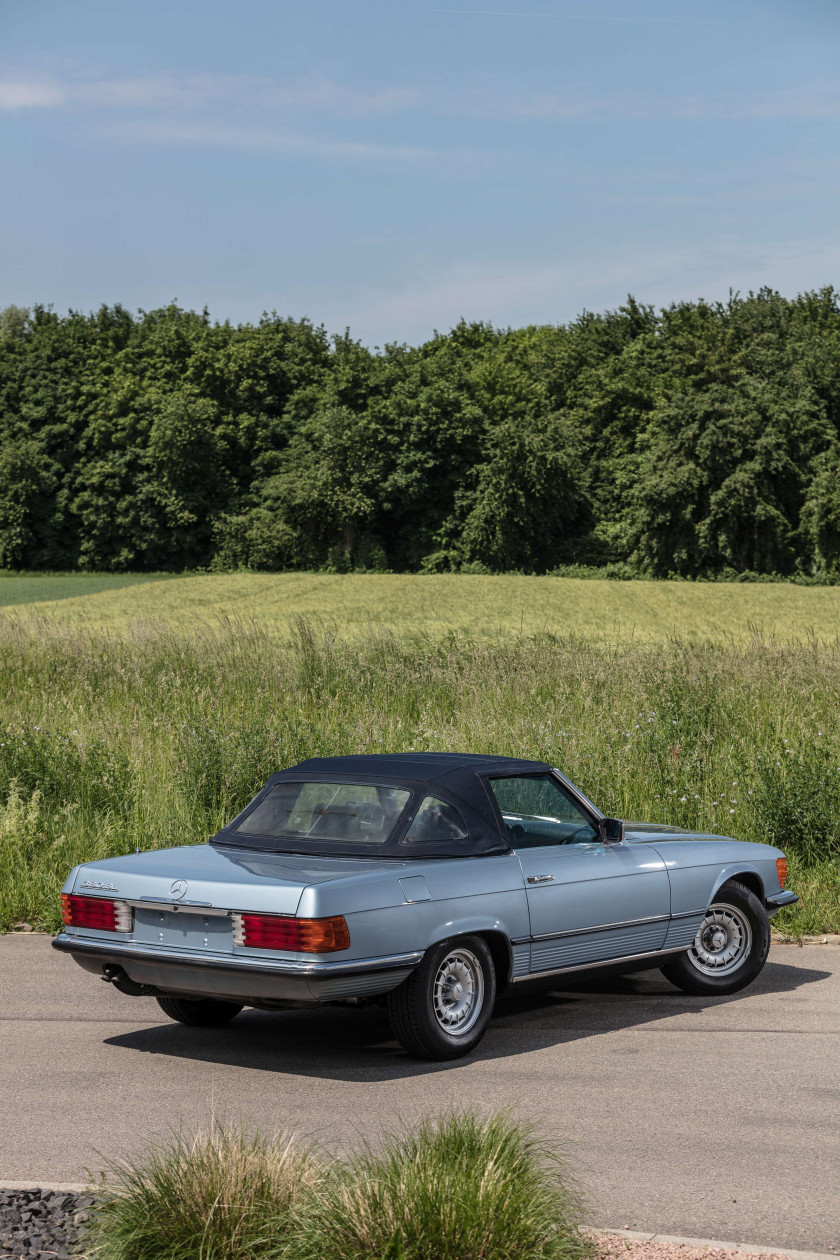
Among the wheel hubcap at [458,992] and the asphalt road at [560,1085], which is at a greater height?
the wheel hubcap at [458,992]

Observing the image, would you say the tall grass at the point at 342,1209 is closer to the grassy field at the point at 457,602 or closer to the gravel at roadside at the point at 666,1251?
the gravel at roadside at the point at 666,1251

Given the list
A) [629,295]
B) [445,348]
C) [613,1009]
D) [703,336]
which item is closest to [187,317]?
[445,348]

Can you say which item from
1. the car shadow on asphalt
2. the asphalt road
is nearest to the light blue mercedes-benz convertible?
the car shadow on asphalt

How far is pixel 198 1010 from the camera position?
7188 mm

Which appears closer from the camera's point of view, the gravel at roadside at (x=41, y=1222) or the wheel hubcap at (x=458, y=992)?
the gravel at roadside at (x=41, y=1222)

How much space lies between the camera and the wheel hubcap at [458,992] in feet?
21.1

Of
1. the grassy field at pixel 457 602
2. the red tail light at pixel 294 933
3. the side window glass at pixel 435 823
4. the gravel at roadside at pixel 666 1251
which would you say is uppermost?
the grassy field at pixel 457 602

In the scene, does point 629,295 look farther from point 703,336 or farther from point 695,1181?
point 695,1181

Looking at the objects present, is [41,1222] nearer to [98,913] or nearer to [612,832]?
[98,913]

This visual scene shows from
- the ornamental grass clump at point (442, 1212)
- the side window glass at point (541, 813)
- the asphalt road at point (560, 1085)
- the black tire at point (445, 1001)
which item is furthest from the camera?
the side window glass at point (541, 813)

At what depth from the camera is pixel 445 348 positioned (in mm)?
100875

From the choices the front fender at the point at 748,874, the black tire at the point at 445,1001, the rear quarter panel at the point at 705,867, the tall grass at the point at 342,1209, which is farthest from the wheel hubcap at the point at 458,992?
the tall grass at the point at 342,1209

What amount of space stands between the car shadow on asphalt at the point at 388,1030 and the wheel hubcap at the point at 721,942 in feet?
0.61

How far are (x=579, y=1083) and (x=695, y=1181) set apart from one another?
135cm
